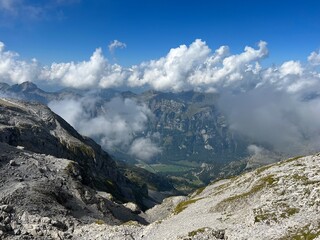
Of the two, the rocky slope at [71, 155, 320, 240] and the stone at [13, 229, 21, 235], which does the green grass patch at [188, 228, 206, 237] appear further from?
the stone at [13, 229, 21, 235]

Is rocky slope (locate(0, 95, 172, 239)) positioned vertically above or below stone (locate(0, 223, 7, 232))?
above

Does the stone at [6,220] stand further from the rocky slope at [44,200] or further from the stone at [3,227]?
the stone at [3,227]

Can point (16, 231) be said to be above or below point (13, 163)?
below

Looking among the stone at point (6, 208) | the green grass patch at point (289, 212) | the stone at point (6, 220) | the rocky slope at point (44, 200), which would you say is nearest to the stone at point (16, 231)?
the rocky slope at point (44, 200)

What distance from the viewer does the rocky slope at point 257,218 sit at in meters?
49.3

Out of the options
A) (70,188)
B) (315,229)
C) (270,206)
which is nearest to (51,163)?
(70,188)

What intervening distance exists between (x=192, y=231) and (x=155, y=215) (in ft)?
357

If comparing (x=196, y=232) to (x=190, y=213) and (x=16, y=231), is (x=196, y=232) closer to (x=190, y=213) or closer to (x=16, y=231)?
(x=190, y=213)

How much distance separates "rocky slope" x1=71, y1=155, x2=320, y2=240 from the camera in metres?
49.3

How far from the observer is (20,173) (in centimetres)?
10756

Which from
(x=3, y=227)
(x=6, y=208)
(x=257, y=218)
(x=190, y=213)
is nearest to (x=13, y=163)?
(x=6, y=208)

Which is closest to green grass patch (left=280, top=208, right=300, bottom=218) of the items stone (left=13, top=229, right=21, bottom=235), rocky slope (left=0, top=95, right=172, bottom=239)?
rocky slope (left=0, top=95, right=172, bottom=239)

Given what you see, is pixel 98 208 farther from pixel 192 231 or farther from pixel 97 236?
pixel 192 231

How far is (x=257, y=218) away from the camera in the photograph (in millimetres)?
53531
